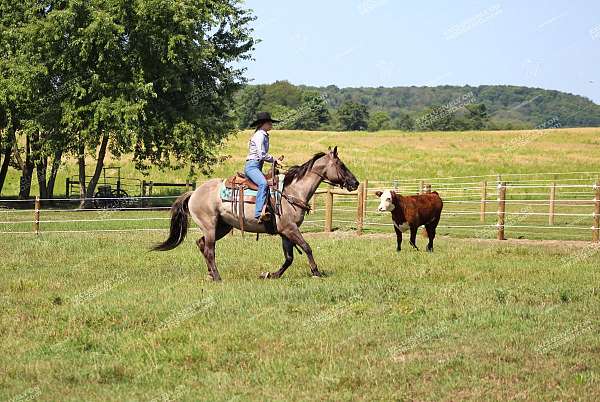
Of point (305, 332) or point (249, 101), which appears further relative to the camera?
point (249, 101)

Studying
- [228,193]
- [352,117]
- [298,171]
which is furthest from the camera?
[352,117]

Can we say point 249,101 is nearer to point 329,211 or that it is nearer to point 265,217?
point 329,211

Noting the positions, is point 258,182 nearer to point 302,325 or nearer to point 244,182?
point 244,182

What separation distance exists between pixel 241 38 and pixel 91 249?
25463mm

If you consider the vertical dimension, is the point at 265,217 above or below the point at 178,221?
above

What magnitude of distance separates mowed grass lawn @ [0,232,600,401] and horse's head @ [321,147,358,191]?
5.23ft

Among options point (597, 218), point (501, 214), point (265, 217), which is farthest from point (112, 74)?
point (265, 217)

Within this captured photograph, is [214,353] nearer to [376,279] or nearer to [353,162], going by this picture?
[376,279]

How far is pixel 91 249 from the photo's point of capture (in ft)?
62.2

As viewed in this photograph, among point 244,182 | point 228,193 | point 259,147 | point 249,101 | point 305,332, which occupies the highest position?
point 249,101

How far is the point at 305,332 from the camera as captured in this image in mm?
9047

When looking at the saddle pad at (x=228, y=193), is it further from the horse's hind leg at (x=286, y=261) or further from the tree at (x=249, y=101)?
the tree at (x=249, y=101)

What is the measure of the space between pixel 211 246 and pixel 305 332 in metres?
5.08

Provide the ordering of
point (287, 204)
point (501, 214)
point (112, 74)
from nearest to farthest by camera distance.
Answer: point (287, 204)
point (501, 214)
point (112, 74)
